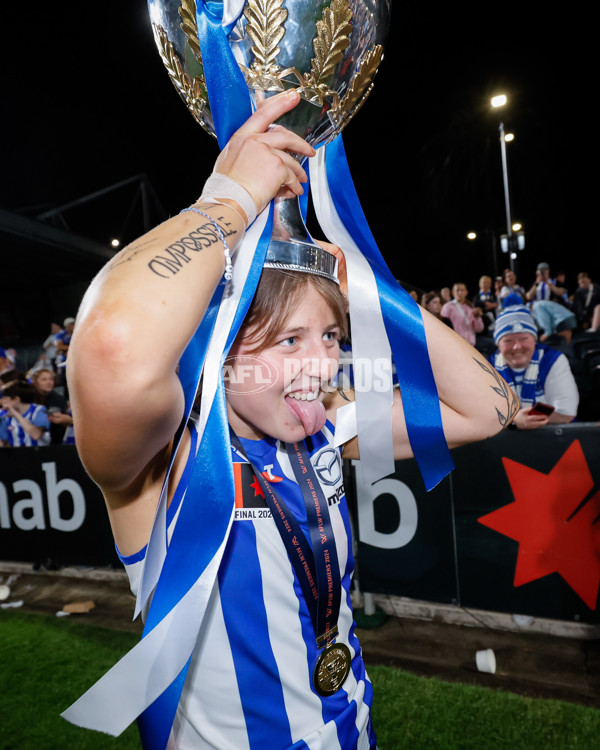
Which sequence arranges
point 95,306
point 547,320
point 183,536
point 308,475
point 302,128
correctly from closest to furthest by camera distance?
point 95,306 < point 183,536 < point 302,128 < point 308,475 < point 547,320

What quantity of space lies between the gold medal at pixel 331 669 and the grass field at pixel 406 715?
1567 mm

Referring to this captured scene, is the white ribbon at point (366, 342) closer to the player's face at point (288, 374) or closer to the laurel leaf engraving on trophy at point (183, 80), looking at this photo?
the player's face at point (288, 374)

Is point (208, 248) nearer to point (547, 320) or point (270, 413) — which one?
point (270, 413)

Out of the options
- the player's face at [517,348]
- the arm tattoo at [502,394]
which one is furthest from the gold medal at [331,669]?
the player's face at [517,348]

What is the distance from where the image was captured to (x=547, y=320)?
20.4 feet

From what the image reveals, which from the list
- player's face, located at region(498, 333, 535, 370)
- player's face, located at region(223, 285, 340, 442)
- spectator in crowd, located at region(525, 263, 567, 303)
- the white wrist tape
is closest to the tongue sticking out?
player's face, located at region(223, 285, 340, 442)

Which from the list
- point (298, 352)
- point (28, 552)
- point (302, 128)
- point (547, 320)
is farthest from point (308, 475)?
point (547, 320)

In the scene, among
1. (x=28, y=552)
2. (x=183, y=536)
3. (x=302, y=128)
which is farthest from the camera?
(x=28, y=552)

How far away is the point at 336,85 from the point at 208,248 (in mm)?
499

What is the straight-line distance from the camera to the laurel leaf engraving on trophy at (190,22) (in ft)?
2.84

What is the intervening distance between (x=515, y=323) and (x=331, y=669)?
136 inches

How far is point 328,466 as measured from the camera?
4.07ft

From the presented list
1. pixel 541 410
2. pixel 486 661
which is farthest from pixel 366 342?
pixel 486 661

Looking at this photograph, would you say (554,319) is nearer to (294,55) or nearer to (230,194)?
(294,55)
